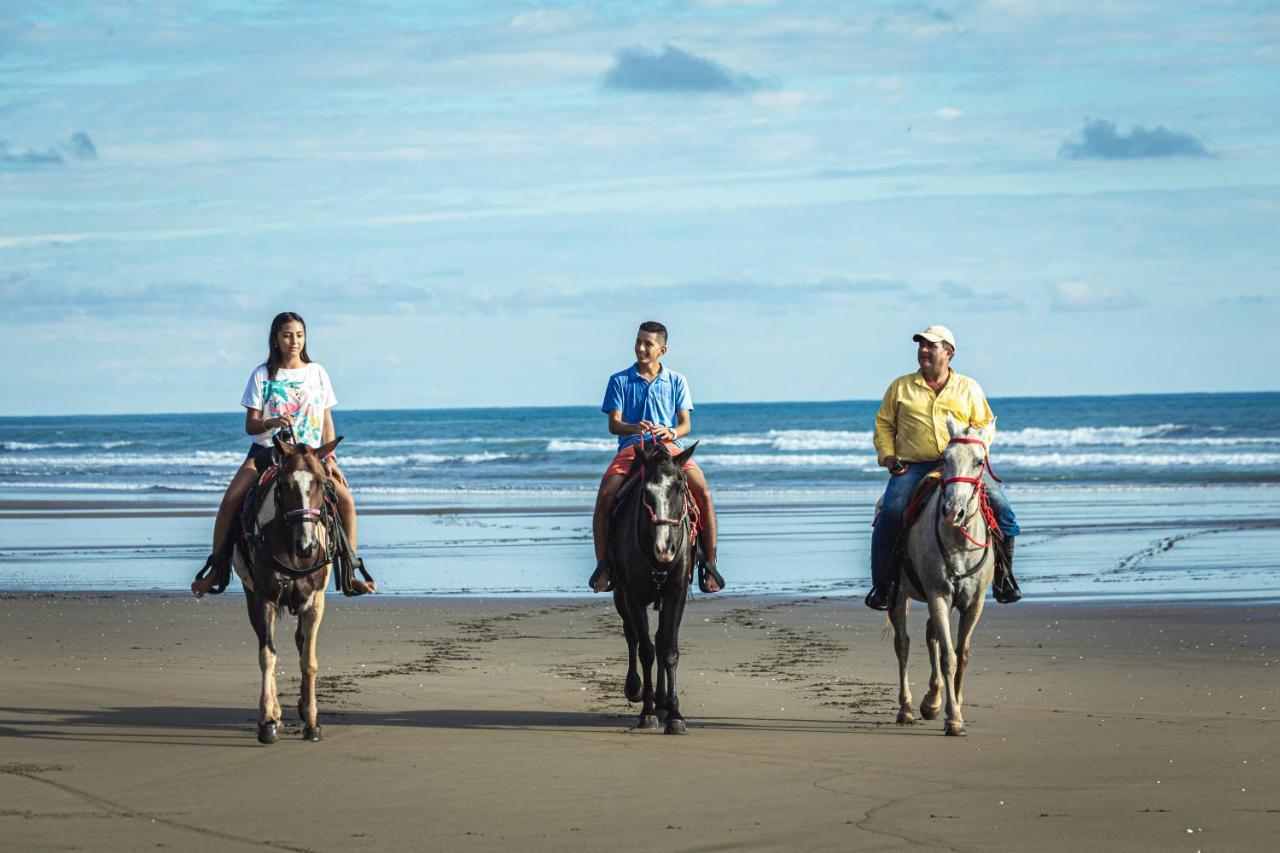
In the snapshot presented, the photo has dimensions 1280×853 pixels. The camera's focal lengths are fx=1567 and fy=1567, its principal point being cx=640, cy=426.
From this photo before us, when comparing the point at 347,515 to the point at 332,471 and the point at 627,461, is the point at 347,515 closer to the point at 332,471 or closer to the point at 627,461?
the point at 332,471

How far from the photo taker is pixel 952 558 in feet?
28.0

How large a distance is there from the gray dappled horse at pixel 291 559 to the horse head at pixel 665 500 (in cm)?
171

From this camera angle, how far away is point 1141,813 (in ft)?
21.0

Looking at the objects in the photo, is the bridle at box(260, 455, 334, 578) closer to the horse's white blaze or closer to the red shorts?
the horse's white blaze

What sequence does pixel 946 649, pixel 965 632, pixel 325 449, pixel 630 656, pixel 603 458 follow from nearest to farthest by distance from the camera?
pixel 325 449 → pixel 946 649 → pixel 965 632 → pixel 630 656 → pixel 603 458

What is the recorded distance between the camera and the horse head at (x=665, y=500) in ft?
28.0

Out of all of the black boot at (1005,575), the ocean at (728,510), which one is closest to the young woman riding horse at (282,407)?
the black boot at (1005,575)

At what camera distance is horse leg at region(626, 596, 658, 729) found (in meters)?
8.77

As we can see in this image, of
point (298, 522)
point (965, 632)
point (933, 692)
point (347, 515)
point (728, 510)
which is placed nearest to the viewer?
point (298, 522)

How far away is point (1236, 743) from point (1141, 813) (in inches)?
70.4

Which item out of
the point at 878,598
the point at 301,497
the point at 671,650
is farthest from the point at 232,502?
the point at 878,598

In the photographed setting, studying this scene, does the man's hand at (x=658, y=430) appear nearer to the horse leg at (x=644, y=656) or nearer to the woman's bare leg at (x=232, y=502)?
the horse leg at (x=644, y=656)

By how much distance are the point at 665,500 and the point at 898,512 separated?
1.39m

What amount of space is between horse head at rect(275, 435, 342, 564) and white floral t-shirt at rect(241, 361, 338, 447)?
17.8 inches
